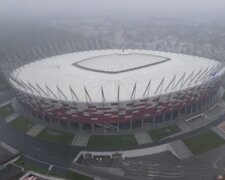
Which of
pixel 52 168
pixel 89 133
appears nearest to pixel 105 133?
pixel 89 133

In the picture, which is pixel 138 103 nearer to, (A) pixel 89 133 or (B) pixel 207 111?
(A) pixel 89 133

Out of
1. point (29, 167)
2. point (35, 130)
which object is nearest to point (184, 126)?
point (35, 130)

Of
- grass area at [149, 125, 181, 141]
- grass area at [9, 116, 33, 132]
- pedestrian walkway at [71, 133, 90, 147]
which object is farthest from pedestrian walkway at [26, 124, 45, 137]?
grass area at [149, 125, 181, 141]

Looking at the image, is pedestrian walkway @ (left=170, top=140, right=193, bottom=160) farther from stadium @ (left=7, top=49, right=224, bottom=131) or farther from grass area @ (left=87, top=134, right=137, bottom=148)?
stadium @ (left=7, top=49, right=224, bottom=131)

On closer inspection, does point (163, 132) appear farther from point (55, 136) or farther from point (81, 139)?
point (55, 136)

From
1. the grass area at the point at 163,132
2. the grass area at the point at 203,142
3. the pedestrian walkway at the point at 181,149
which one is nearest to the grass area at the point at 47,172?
the pedestrian walkway at the point at 181,149

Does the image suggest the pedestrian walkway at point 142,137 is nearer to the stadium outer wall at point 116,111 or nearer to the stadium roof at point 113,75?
the stadium outer wall at point 116,111

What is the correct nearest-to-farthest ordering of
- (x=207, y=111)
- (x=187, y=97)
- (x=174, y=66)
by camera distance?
(x=187, y=97) < (x=207, y=111) < (x=174, y=66)
